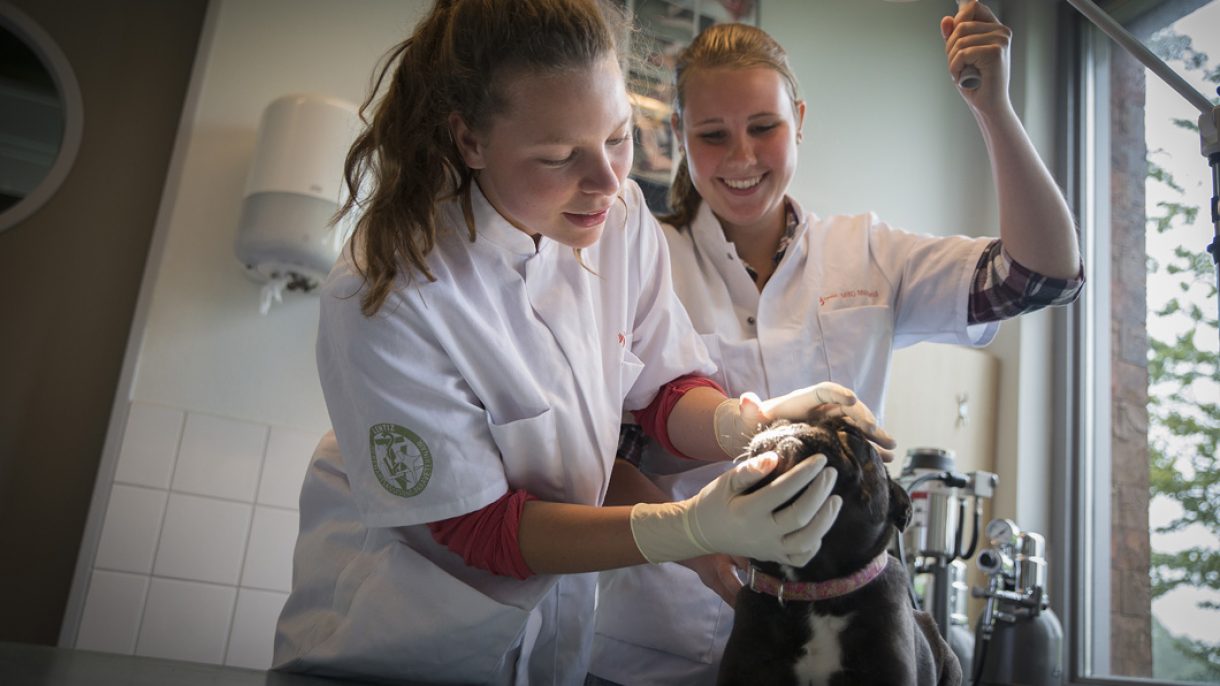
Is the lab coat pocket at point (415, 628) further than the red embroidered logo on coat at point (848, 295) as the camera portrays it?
No

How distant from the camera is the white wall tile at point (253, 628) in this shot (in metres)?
2.73

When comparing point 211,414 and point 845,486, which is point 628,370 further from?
point 211,414

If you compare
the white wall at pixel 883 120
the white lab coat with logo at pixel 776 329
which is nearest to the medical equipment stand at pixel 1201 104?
the white lab coat with logo at pixel 776 329

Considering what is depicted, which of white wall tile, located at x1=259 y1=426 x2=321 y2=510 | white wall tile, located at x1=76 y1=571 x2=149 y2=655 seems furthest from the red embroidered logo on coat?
white wall tile, located at x1=76 y1=571 x2=149 y2=655

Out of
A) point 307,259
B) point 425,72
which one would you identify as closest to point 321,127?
point 307,259

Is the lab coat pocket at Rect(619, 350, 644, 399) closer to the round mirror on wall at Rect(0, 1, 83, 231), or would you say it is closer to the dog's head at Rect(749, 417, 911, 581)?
the dog's head at Rect(749, 417, 911, 581)

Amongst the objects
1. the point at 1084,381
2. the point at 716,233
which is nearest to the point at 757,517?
the point at 716,233

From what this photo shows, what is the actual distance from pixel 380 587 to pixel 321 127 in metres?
1.94

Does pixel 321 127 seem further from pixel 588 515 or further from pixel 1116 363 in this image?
pixel 1116 363

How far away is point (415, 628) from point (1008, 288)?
0.90 meters

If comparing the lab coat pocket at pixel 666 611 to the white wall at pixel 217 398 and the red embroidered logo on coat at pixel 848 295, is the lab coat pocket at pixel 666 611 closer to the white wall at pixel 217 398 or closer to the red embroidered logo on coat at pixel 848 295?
the red embroidered logo on coat at pixel 848 295

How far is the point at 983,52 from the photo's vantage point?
3.98ft

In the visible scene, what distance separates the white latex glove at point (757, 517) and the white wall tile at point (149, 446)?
217cm

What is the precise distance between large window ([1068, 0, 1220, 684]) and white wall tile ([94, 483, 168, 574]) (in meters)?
2.75
